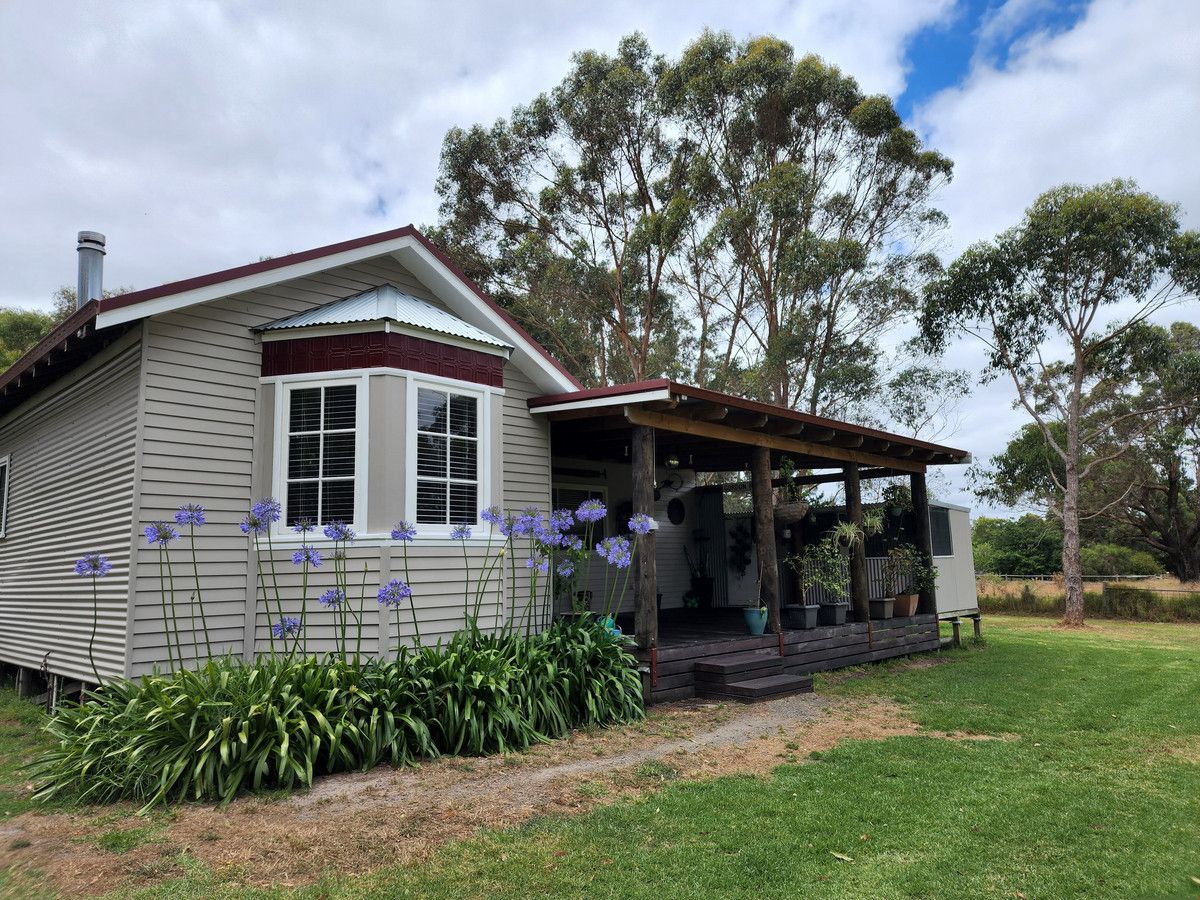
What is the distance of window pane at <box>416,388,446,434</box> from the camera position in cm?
709

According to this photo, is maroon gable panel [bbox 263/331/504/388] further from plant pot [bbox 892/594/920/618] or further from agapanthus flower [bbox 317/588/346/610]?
plant pot [bbox 892/594/920/618]

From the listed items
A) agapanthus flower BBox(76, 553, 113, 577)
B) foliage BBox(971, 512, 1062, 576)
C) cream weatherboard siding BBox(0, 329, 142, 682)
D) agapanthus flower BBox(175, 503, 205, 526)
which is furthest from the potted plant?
foliage BBox(971, 512, 1062, 576)

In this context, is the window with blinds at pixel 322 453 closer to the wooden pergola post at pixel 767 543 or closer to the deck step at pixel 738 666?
the deck step at pixel 738 666

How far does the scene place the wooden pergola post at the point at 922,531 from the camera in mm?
12781

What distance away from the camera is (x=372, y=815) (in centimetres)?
434

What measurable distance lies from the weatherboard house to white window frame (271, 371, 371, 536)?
0.7 inches

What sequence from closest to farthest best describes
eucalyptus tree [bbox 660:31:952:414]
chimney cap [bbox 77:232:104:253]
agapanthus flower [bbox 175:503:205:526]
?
1. agapanthus flower [bbox 175:503:205:526]
2. chimney cap [bbox 77:232:104:253]
3. eucalyptus tree [bbox 660:31:952:414]

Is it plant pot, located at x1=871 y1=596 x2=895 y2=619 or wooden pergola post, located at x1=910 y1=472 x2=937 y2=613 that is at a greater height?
wooden pergola post, located at x1=910 y1=472 x2=937 y2=613

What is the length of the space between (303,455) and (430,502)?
1146 millimetres

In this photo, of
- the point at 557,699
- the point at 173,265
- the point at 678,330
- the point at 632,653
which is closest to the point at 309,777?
the point at 557,699

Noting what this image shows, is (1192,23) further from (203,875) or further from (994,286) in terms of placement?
(994,286)

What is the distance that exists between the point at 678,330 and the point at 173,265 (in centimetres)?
1870

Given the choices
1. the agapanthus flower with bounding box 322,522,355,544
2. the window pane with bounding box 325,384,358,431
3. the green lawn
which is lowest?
the green lawn

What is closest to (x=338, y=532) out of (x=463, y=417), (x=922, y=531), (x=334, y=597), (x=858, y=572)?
(x=334, y=597)
